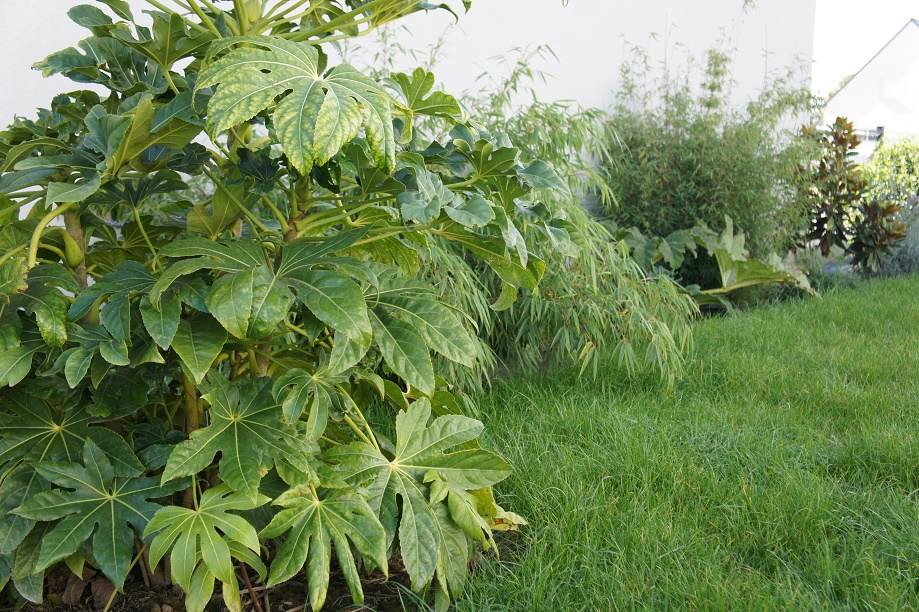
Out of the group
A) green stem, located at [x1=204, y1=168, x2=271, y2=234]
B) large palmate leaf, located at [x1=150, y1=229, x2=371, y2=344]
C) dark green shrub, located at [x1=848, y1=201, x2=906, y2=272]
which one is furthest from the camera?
dark green shrub, located at [x1=848, y1=201, x2=906, y2=272]

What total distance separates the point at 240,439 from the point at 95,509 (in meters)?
0.30

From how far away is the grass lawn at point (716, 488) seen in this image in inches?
61.0

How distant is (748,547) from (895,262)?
5254 millimetres

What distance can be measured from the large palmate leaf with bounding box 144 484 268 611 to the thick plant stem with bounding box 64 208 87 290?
0.50m

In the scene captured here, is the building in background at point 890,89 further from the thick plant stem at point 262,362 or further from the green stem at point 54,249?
the green stem at point 54,249

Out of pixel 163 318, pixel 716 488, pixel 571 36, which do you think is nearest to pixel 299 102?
pixel 163 318

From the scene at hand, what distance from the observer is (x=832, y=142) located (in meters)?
6.23

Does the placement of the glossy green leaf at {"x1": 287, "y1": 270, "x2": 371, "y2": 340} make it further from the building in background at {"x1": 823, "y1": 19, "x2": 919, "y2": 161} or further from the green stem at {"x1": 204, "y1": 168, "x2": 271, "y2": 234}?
the building in background at {"x1": 823, "y1": 19, "x2": 919, "y2": 161}

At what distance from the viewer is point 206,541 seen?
1263 millimetres

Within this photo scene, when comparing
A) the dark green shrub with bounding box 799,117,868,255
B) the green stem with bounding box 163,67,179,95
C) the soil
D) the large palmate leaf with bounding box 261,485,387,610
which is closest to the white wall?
the dark green shrub with bounding box 799,117,868,255

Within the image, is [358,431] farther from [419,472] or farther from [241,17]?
[241,17]

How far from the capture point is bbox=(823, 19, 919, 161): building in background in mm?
19672

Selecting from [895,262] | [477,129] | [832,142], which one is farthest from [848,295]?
[477,129]

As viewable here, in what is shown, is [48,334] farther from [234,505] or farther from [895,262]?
[895,262]
